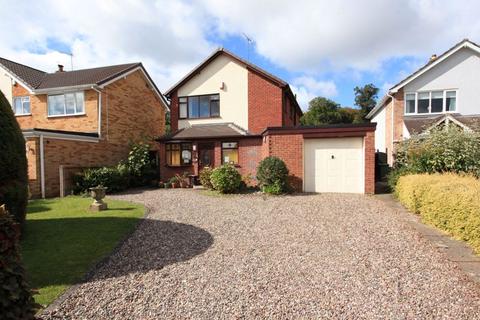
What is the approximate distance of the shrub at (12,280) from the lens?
245 centimetres

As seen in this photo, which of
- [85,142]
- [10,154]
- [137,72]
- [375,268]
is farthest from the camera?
[137,72]

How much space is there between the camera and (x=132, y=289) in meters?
4.31

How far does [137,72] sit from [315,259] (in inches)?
759

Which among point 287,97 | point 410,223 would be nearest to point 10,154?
point 410,223

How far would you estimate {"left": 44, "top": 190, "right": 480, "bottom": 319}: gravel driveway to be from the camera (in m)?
3.69

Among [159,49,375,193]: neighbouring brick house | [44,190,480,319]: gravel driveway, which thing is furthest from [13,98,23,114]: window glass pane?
[44,190,480,319]: gravel driveway

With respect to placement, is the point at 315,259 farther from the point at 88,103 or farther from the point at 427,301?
the point at 88,103

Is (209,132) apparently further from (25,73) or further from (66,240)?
(25,73)

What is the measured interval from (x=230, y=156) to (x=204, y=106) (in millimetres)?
4091

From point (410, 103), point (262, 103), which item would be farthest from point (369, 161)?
point (410, 103)

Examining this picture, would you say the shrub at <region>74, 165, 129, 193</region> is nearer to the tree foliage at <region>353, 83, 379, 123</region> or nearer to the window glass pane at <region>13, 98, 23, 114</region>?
the window glass pane at <region>13, 98, 23, 114</region>

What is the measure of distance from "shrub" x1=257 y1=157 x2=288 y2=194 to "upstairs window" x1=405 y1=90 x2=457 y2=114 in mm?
10587

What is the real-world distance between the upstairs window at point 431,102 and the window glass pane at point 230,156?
11.1 metres

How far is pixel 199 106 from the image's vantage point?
1786 centimetres
